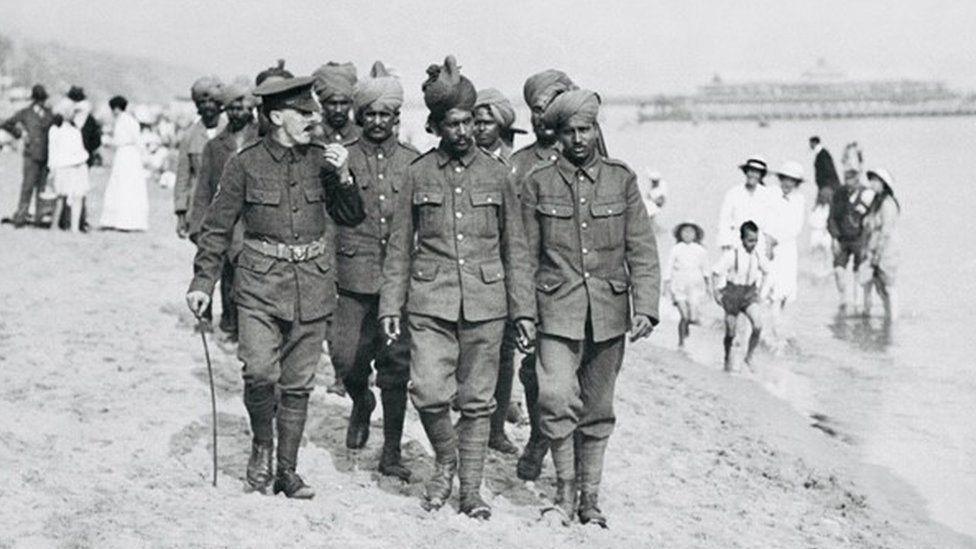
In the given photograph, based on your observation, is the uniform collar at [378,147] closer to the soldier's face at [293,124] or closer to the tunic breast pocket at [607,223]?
the soldier's face at [293,124]

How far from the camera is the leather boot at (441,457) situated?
6.38 metres

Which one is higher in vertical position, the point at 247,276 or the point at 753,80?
the point at 753,80

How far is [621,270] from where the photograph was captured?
6426mm

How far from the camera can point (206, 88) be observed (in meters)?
9.54

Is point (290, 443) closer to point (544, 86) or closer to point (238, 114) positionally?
point (544, 86)

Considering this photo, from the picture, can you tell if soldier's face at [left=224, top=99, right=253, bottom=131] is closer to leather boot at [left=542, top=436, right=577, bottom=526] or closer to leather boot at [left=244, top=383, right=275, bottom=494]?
leather boot at [left=244, top=383, right=275, bottom=494]

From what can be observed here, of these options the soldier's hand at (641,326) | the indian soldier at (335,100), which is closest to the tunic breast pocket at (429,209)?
the indian soldier at (335,100)

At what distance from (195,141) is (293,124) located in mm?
3497

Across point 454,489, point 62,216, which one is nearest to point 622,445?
point 454,489

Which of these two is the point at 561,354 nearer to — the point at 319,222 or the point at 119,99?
the point at 319,222

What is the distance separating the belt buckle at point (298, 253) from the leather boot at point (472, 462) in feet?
3.53

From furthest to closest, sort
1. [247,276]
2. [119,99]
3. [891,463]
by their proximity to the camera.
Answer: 1. [119,99]
2. [891,463]
3. [247,276]

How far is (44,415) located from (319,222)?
8.04 feet

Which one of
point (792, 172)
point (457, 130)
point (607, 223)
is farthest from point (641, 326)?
point (792, 172)
